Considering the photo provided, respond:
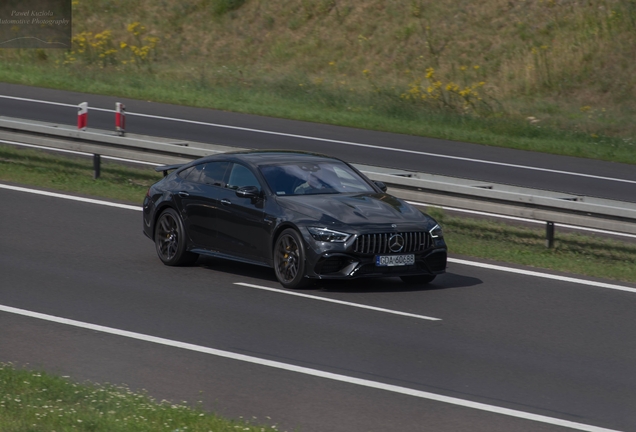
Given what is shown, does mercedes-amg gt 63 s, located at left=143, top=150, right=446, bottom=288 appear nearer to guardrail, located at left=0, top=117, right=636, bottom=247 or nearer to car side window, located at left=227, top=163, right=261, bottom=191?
car side window, located at left=227, top=163, right=261, bottom=191

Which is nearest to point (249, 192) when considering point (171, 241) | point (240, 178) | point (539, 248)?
point (240, 178)

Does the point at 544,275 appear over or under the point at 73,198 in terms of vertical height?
under

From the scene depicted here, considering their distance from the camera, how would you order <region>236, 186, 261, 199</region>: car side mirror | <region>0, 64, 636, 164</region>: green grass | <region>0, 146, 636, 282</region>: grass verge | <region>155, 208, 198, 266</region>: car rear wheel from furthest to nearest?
<region>0, 64, 636, 164</region>: green grass → <region>0, 146, 636, 282</region>: grass verge → <region>155, 208, 198, 266</region>: car rear wheel → <region>236, 186, 261, 199</region>: car side mirror

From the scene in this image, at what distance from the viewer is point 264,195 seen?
497 inches

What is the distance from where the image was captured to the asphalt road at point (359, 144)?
21047 mm

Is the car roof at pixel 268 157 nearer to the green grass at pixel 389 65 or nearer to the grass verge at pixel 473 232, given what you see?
the grass verge at pixel 473 232

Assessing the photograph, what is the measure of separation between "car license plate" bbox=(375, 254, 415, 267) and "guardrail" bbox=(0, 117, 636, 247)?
10.8ft

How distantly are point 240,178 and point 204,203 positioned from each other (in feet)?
1.79

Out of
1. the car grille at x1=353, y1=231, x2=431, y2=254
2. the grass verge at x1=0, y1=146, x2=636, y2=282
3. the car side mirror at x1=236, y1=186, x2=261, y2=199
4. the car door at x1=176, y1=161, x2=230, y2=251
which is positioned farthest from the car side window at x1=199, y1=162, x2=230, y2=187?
the grass verge at x1=0, y1=146, x2=636, y2=282

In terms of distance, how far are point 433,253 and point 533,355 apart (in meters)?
2.82

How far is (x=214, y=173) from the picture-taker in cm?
1356

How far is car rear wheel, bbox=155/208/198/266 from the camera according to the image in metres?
13.3

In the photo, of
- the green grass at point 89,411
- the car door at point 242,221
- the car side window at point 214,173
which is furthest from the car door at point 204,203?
the green grass at point 89,411

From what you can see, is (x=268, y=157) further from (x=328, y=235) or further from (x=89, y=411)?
(x=89, y=411)
